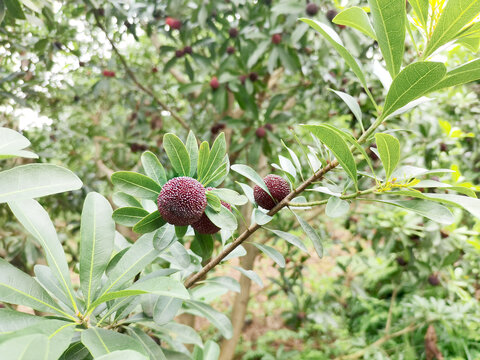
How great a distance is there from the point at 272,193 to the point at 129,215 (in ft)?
0.72

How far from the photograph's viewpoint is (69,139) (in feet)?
8.05

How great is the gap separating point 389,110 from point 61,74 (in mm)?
2088

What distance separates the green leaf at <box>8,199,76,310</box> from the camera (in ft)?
1.73

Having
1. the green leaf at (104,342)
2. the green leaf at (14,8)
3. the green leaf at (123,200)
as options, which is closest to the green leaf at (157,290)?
the green leaf at (104,342)

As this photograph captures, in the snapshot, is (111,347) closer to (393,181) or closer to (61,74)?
(393,181)

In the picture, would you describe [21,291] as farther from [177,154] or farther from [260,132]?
[260,132]

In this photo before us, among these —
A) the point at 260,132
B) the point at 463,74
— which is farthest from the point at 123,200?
the point at 260,132

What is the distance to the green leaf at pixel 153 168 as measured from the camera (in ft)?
1.89

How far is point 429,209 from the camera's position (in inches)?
20.3

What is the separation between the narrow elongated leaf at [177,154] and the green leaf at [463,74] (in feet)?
1.15

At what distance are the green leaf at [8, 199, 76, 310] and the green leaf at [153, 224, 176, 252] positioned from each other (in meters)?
0.14

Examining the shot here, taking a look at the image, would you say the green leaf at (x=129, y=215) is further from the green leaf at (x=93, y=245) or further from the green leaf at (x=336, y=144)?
the green leaf at (x=336, y=144)

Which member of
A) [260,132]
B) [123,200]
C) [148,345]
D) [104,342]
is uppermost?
[123,200]

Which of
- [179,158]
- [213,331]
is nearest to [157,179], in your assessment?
[179,158]
